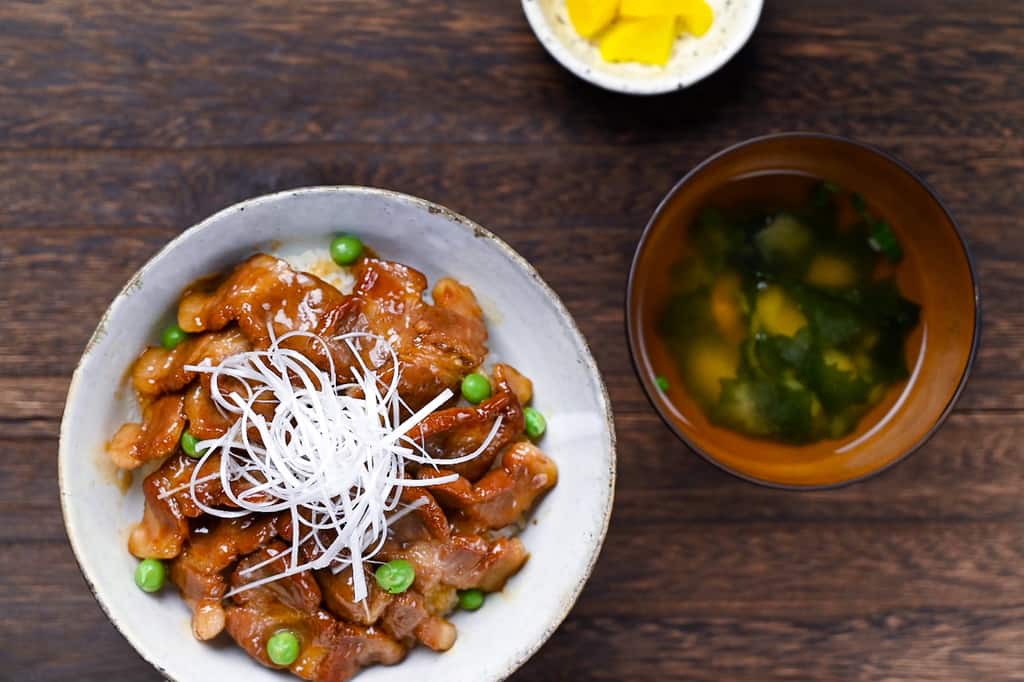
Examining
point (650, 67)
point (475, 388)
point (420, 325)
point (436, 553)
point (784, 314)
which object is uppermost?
point (650, 67)

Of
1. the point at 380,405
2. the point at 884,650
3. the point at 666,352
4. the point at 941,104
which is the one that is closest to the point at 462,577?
the point at 380,405

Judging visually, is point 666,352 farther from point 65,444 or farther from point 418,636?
point 65,444

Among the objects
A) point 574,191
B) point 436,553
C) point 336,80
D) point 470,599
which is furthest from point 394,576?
point 336,80

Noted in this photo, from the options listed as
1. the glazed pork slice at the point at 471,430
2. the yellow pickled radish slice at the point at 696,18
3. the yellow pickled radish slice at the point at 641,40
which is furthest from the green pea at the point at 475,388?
the yellow pickled radish slice at the point at 696,18

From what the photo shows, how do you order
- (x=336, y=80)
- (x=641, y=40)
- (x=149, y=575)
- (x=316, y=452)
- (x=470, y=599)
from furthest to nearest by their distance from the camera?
(x=336, y=80), (x=641, y=40), (x=470, y=599), (x=149, y=575), (x=316, y=452)

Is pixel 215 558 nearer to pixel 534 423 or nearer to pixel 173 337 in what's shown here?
pixel 173 337

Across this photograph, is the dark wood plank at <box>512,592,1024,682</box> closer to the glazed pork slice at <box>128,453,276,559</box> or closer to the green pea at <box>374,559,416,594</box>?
the green pea at <box>374,559,416,594</box>
